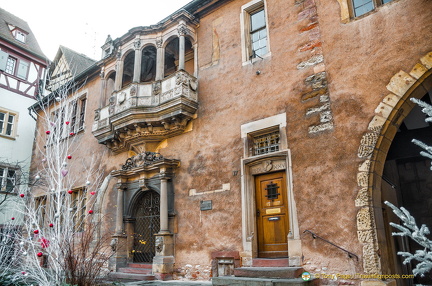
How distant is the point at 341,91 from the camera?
7.06 metres

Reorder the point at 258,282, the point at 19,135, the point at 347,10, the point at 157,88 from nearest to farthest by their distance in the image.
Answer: the point at 258,282
the point at 347,10
the point at 157,88
the point at 19,135

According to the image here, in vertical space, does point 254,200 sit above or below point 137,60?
below

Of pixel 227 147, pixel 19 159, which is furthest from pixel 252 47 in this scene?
pixel 19 159

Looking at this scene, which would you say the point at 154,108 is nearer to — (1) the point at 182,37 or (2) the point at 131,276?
(1) the point at 182,37

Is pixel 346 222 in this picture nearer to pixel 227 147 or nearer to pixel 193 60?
pixel 227 147

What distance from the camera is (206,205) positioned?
861cm

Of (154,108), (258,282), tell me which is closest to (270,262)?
(258,282)

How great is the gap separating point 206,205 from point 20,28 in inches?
634

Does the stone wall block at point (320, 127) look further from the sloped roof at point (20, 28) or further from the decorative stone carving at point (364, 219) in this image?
the sloped roof at point (20, 28)

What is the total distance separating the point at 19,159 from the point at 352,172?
595 inches

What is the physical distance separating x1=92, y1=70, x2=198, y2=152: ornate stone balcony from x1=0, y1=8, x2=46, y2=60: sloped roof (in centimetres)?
993

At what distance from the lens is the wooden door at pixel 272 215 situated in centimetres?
743

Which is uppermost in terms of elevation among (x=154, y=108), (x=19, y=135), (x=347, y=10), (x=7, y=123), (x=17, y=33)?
(x=17, y=33)

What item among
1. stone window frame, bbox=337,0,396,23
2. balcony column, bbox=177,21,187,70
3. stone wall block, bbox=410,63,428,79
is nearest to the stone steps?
balcony column, bbox=177,21,187,70
